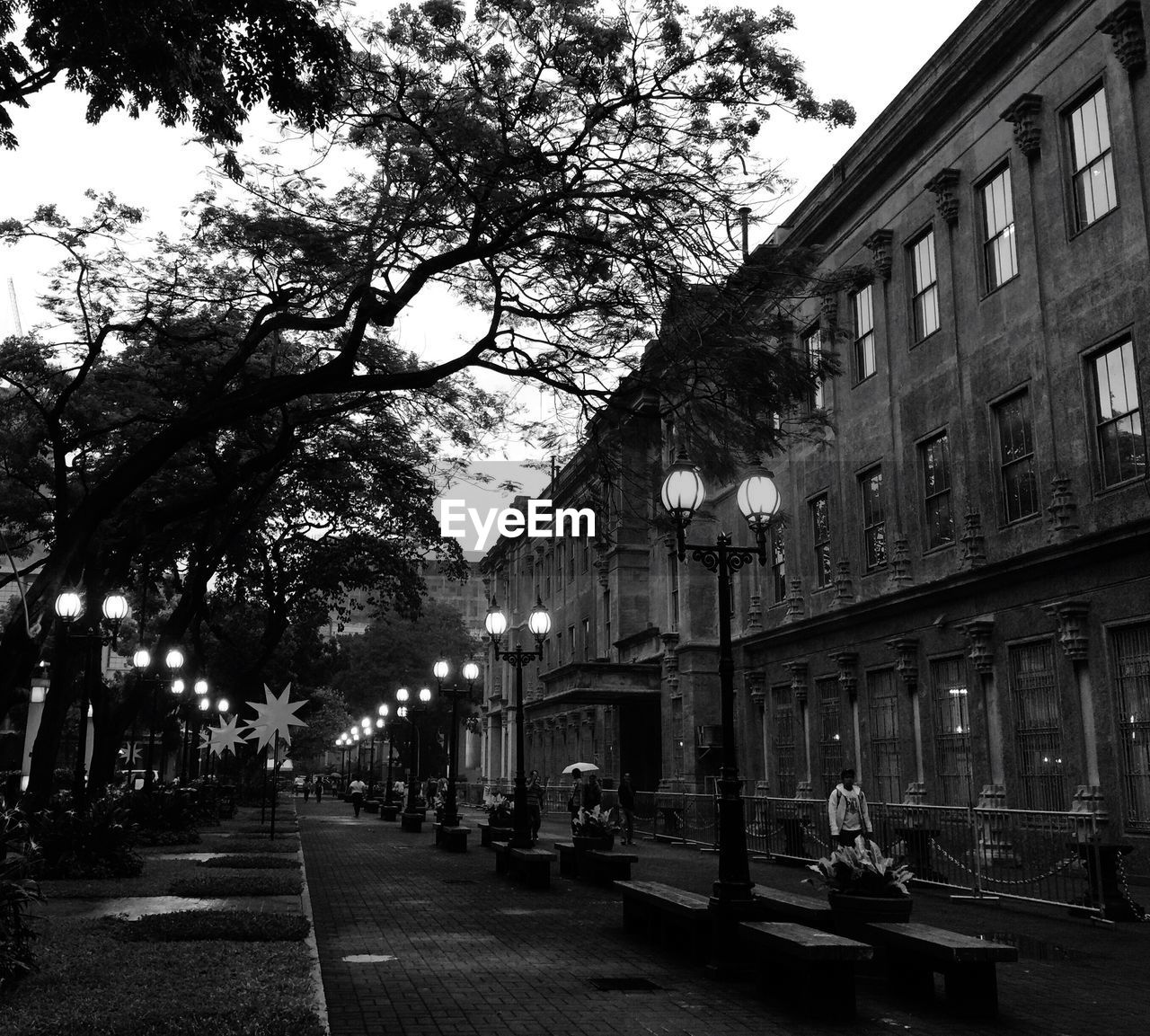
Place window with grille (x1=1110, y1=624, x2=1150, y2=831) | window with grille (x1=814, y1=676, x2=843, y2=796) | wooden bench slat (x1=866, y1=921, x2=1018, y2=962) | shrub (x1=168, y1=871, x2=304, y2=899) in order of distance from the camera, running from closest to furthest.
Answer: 1. wooden bench slat (x1=866, y1=921, x2=1018, y2=962)
2. shrub (x1=168, y1=871, x2=304, y2=899)
3. window with grille (x1=1110, y1=624, x2=1150, y2=831)
4. window with grille (x1=814, y1=676, x2=843, y2=796)

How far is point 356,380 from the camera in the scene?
14.5 metres

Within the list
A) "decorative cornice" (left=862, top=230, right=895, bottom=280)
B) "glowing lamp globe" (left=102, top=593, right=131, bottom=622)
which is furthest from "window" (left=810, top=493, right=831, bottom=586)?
"glowing lamp globe" (left=102, top=593, right=131, bottom=622)

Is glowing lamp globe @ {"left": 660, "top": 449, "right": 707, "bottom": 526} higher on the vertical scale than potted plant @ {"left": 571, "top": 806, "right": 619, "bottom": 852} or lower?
higher

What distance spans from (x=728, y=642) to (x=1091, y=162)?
1375 cm

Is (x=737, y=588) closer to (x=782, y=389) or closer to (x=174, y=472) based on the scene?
(x=174, y=472)

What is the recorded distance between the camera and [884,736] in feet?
88.1

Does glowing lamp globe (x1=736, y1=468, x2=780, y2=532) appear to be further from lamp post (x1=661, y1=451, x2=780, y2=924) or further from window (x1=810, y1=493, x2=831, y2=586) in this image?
window (x1=810, y1=493, x2=831, y2=586)

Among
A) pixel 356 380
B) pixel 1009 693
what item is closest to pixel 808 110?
pixel 356 380

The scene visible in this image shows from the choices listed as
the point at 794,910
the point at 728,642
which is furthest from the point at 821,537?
the point at 794,910

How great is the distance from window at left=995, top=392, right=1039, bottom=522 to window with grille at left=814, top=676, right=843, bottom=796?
819cm

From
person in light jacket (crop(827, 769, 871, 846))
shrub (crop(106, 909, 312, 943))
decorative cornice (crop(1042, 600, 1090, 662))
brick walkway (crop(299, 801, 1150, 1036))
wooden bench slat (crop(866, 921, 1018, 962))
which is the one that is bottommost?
brick walkway (crop(299, 801, 1150, 1036))

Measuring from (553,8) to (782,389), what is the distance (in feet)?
16.8

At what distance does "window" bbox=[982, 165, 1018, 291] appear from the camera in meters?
22.9

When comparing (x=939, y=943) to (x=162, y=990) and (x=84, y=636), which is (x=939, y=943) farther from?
(x=84, y=636)
